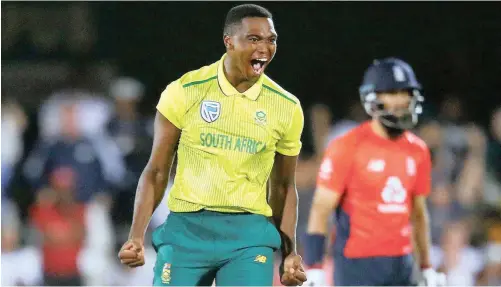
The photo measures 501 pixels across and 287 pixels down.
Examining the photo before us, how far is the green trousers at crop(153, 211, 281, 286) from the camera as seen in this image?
15.7 feet

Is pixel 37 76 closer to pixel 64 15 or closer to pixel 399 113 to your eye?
pixel 64 15

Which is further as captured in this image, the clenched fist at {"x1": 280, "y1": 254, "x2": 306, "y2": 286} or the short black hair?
the clenched fist at {"x1": 280, "y1": 254, "x2": 306, "y2": 286}

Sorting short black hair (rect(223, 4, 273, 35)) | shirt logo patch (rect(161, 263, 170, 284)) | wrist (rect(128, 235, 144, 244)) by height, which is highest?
short black hair (rect(223, 4, 273, 35))

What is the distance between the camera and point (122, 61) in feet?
43.1

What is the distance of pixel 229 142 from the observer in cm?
485

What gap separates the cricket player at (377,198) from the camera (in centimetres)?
633

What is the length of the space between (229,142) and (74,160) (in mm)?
5864

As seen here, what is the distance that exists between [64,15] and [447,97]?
5.11m

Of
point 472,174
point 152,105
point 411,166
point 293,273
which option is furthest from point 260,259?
point 152,105

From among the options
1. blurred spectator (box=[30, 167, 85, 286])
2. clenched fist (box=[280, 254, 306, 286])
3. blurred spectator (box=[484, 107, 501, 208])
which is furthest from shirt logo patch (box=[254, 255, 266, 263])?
blurred spectator (box=[484, 107, 501, 208])

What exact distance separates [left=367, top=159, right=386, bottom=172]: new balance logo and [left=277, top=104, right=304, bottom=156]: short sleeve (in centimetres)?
150

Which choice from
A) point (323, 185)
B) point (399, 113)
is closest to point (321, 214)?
point (323, 185)

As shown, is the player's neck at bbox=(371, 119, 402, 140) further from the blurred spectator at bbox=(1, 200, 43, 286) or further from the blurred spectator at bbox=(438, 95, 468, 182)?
the blurred spectator at bbox=(1, 200, 43, 286)

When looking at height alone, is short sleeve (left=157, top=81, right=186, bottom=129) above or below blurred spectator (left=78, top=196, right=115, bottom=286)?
above
